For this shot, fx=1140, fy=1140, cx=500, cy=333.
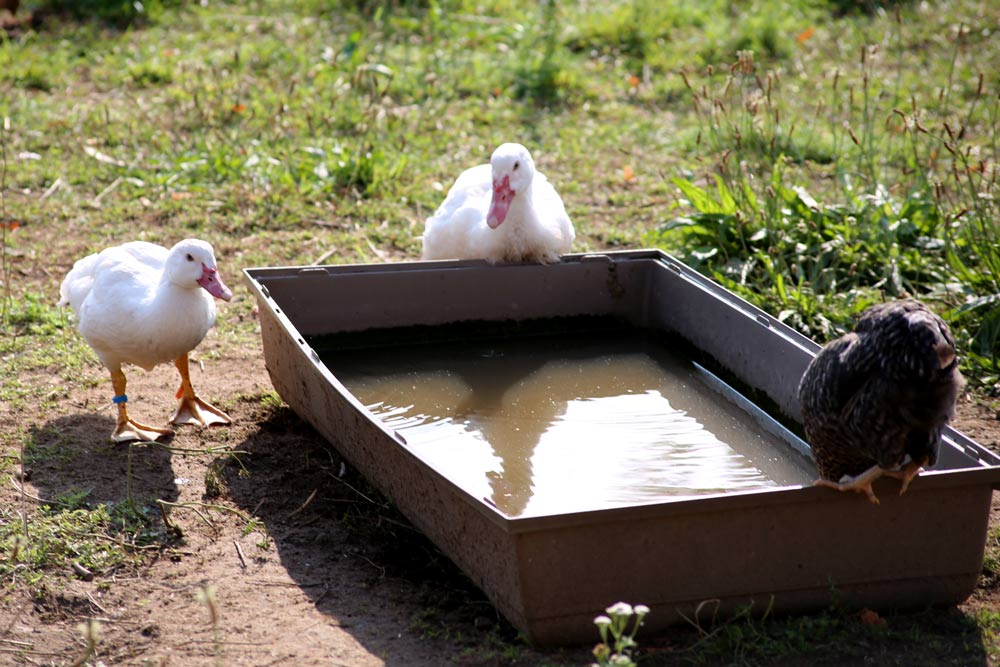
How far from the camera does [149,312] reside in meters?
4.35

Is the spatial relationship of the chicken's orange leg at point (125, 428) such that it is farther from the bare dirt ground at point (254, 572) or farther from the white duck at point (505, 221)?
the white duck at point (505, 221)

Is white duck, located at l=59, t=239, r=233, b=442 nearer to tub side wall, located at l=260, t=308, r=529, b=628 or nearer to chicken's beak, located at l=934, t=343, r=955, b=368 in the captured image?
tub side wall, located at l=260, t=308, r=529, b=628

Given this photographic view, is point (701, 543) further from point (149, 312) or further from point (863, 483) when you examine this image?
point (149, 312)

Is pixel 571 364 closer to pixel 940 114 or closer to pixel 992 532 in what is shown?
pixel 992 532

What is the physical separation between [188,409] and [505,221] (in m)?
1.61

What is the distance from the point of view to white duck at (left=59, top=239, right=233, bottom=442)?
171 inches

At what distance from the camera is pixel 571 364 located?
16.5ft

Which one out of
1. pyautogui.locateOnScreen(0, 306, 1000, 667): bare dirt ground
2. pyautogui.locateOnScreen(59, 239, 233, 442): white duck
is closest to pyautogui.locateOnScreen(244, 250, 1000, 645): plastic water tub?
pyautogui.locateOnScreen(0, 306, 1000, 667): bare dirt ground

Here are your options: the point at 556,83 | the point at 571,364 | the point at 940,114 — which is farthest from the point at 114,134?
the point at 940,114

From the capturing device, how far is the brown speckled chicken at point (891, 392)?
10.1 ft

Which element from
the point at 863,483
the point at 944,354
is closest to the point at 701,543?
the point at 863,483

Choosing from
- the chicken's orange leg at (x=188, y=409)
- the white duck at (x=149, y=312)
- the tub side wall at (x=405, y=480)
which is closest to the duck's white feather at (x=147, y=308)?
the white duck at (x=149, y=312)

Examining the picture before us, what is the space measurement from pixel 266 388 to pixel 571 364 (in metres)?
1.35

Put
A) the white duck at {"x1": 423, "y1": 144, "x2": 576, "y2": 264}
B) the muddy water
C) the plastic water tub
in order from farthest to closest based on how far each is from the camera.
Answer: the white duck at {"x1": 423, "y1": 144, "x2": 576, "y2": 264}
the muddy water
the plastic water tub
